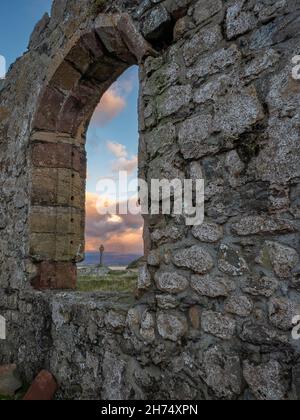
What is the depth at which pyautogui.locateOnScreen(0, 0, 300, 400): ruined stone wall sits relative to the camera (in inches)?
61.8

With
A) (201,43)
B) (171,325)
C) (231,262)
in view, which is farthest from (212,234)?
(201,43)

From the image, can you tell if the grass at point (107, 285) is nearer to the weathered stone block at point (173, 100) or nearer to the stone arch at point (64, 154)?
the stone arch at point (64, 154)

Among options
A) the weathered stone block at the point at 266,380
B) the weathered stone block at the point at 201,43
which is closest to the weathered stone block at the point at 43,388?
the weathered stone block at the point at 266,380

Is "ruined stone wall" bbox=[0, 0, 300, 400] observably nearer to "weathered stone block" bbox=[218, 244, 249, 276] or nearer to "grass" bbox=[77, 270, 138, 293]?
"weathered stone block" bbox=[218, 244, 249, 276]

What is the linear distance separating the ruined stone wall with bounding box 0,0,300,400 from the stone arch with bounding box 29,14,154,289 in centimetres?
61

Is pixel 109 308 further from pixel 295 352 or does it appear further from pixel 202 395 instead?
pixel 295 352

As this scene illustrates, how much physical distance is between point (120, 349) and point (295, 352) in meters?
1.14

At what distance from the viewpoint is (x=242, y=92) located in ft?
5.89

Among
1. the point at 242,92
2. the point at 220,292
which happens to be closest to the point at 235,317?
the point at 220,292

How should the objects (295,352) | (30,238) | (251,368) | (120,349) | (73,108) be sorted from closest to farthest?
(295,352)
(251,368)
(120,349)
(30,238)
(73,108)

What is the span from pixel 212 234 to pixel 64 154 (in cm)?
207

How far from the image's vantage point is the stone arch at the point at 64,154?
317cm

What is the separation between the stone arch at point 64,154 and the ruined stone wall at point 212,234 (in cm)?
61

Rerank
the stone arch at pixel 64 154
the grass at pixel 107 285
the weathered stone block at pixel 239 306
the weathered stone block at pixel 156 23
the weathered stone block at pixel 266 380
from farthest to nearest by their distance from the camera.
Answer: the grass at pixel 107 285 < the stone arch at pixel 64 154 < the weathered stone block at pixel 156 23 < the weathered stone block at pixel 239 306 < the weathered stone block at pixel 266 380
